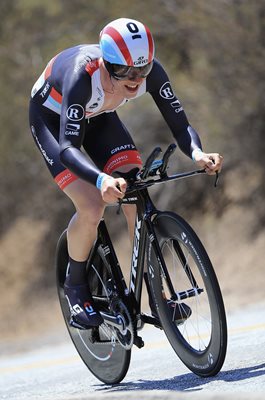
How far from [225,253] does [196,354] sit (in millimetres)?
8232

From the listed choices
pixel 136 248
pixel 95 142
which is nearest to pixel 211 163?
pixel 136 248

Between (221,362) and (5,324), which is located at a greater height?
(5,324)

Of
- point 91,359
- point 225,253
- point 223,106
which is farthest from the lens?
point 223,106

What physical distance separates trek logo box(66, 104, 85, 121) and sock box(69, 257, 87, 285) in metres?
1.09

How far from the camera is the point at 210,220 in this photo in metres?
14.5

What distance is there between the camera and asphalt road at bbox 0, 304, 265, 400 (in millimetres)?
4945

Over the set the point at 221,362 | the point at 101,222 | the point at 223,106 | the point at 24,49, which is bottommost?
the point at 221,362

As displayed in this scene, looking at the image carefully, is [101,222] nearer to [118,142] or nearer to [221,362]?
[118,142]

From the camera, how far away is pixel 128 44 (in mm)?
5438

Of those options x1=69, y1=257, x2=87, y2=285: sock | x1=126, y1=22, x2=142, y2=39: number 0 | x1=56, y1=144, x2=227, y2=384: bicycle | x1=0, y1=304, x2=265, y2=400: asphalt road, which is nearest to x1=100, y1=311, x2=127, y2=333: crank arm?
x1=56, y1=144, x2=227, y2=384: bicycle

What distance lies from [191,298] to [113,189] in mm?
897

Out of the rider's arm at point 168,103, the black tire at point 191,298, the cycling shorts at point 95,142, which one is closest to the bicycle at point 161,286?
the black tire at point 191,298

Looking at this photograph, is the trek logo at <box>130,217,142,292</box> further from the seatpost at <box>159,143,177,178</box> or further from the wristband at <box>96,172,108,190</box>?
the wristband at <box>96,172,108,190</box>

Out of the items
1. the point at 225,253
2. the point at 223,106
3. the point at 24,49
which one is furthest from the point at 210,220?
the point at 24,49
